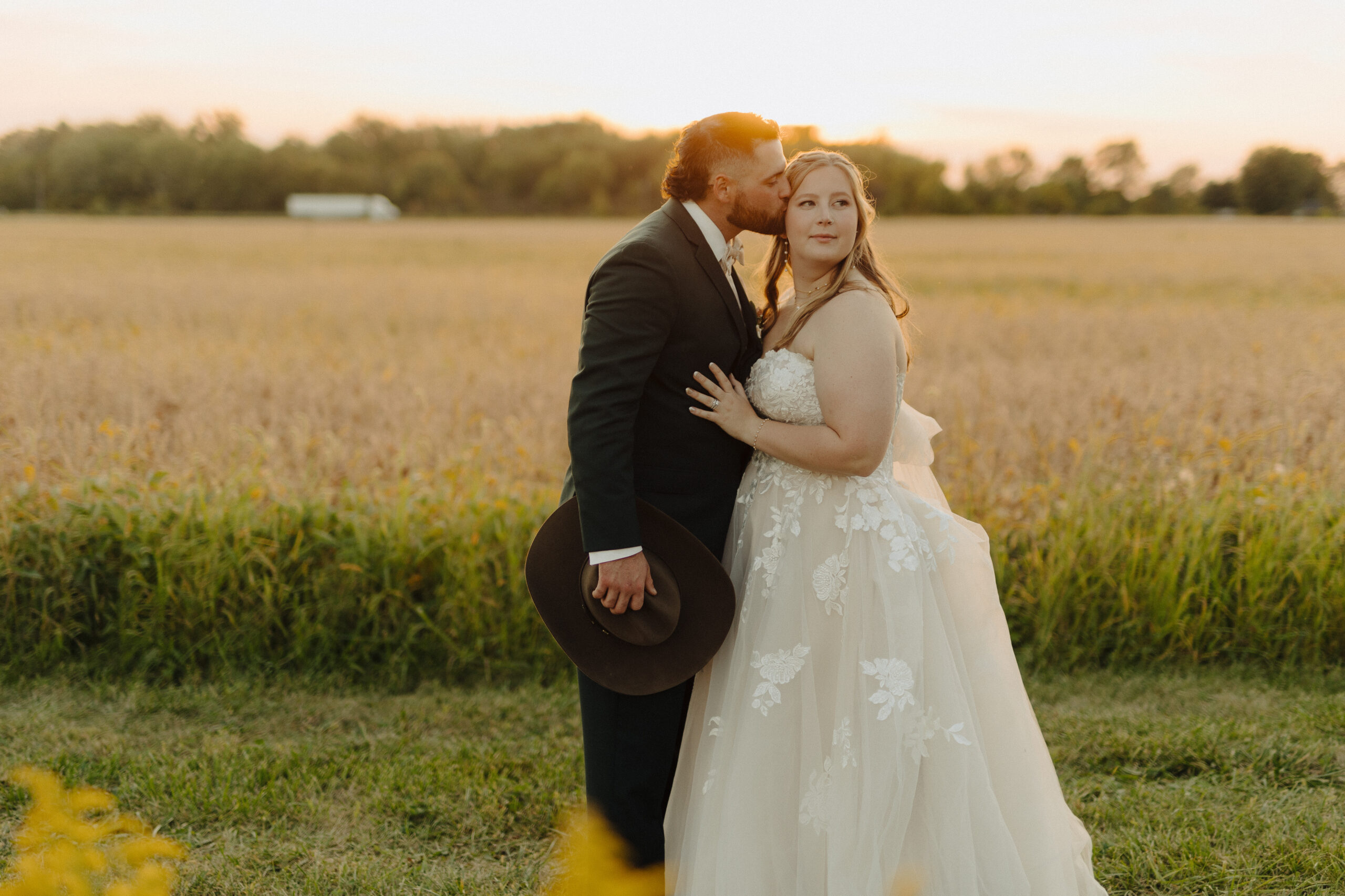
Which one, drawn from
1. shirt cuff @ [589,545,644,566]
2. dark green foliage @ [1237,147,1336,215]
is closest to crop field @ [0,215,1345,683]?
shirt cuff @ [589,545,644,566]

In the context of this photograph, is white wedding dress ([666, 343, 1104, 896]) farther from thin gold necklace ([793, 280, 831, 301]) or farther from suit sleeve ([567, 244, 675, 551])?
suit sleeve ([567, 244, 675, 551])

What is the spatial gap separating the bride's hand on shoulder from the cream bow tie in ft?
1.01

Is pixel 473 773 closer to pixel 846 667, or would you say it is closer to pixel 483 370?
pixel 846 667

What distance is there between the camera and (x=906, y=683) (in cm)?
265

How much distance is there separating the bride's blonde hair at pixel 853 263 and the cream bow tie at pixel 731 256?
0.69 feet

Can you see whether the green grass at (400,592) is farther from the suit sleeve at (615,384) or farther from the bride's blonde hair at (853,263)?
the bride's blonde hair at (853,263)

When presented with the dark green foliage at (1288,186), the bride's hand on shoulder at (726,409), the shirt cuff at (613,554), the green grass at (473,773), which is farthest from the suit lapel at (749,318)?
the dark green foliage at (1288,186)

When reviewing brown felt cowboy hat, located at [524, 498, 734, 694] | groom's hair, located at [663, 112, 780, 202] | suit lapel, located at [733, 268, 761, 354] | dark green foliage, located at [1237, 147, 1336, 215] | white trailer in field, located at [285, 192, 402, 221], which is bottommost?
brown felt cowboy hat, located at [524, 498, 734, 694]

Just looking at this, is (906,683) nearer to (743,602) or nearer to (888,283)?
(743,602)

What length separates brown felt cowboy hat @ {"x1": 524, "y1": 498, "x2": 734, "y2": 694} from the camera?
267cm

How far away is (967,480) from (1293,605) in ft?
5.83

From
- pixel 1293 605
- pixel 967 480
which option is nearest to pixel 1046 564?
pixel 967 480

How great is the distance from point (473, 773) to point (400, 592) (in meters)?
1.26

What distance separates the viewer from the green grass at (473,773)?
3203 mm
